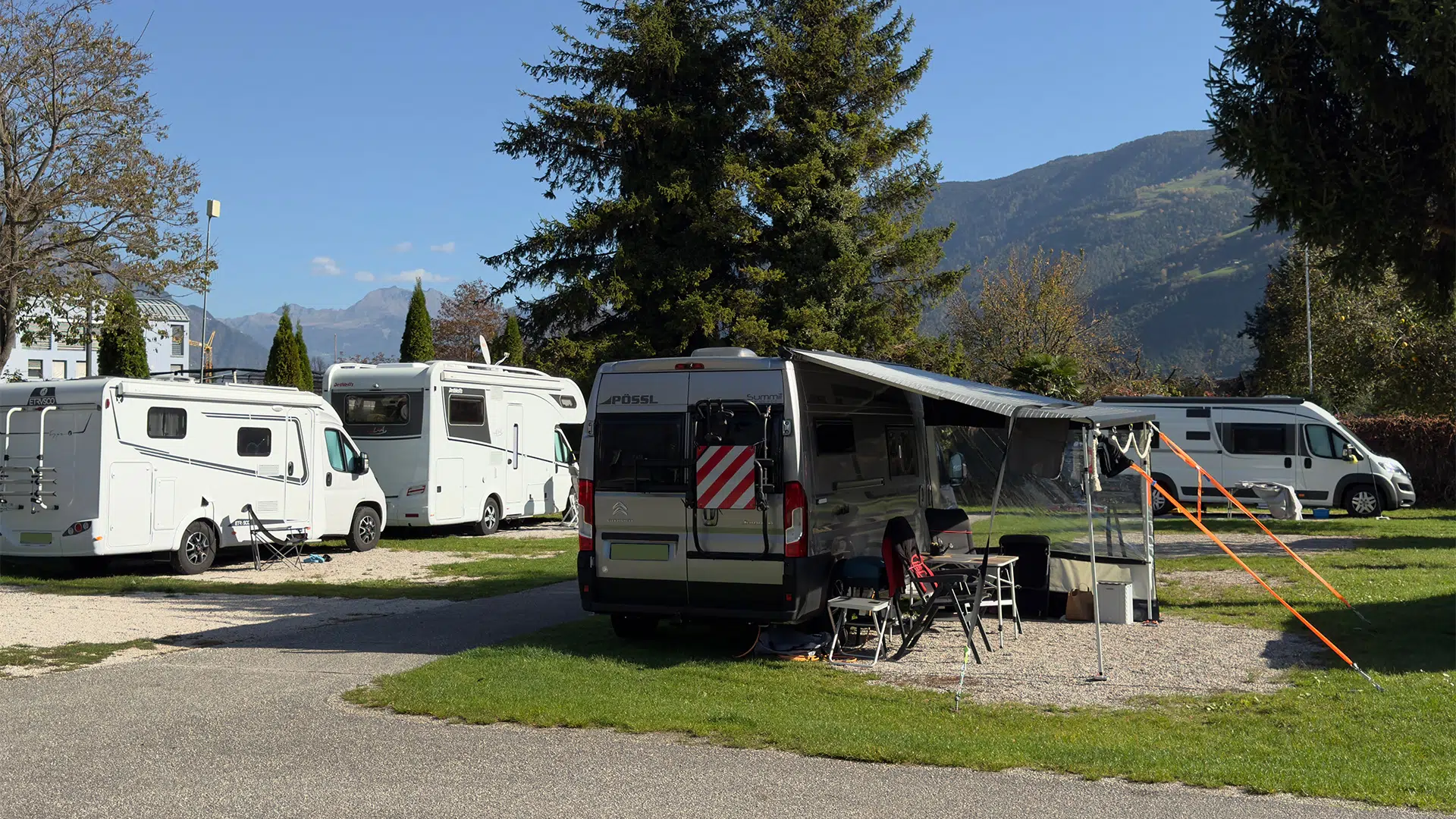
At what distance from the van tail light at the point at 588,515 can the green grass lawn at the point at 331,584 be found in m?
4.20

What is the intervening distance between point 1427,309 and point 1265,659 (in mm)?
4121

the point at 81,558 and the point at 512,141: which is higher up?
the point at 512,141

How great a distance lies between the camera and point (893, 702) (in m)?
7.76

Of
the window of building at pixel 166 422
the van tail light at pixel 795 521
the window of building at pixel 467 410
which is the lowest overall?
the van tail light at pixel 795 521

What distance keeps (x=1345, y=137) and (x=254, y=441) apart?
13.6m

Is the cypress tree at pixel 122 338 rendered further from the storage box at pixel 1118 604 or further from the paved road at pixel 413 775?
the storage box at pixel 1118 604

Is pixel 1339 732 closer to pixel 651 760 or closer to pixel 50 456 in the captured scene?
pixel 651 760

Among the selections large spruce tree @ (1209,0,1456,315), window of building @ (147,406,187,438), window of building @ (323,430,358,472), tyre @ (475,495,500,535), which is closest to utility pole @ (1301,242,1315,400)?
tyre @ (475,495,500,535)

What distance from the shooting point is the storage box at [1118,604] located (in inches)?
444

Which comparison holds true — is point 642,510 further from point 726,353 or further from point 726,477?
point 726,353

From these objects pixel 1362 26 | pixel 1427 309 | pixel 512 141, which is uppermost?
pixel 512 141

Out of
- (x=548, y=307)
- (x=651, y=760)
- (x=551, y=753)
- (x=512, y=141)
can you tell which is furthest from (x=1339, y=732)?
(x=512, y=141)

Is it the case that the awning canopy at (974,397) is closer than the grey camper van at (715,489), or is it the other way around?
the grey camper van at (715,489)

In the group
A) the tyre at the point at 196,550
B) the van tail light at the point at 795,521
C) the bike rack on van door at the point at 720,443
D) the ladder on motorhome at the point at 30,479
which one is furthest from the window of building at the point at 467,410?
the van tail light at the point at 795,521
